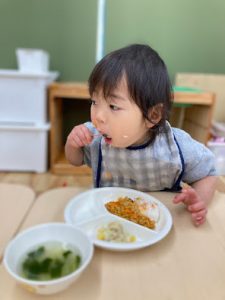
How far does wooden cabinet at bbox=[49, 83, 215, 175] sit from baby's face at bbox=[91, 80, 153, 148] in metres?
0.67

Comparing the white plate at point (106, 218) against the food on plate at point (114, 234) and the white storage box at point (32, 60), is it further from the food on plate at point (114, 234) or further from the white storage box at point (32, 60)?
the white storage box at point (32, 60)

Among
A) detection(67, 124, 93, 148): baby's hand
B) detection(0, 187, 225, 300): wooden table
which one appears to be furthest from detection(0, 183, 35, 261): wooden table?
detection(67, 124, 93, 148): baby's hand

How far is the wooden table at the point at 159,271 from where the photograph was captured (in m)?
0.32

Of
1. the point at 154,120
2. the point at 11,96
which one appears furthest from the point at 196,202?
the point at 11,96

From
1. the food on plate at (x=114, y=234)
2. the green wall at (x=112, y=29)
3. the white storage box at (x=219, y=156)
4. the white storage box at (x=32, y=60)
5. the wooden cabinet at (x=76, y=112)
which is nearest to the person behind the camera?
the food on plate at (x=114, y=234)

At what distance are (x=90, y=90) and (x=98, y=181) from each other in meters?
0.25

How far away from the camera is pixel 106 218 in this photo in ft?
1.51

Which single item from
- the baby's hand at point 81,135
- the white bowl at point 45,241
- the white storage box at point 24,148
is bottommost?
the white storage box at point 24,148

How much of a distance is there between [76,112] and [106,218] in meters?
1.37

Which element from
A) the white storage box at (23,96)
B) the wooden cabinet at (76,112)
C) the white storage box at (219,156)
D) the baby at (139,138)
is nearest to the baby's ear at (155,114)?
the baby at (139,138)

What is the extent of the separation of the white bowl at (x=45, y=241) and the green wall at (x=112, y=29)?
140 centimetres

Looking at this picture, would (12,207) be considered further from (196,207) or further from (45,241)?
(196,207)

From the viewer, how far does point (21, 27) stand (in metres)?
1.62

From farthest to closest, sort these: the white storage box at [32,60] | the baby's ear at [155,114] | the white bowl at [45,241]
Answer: the white storage box at [32,60]
the baby's ear at [155,114]
the white bowl at [45,241]
